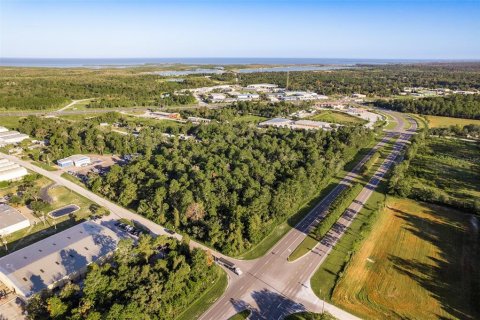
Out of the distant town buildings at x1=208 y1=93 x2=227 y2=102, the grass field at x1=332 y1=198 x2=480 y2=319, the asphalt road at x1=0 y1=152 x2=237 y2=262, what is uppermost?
the distant town buildings at x1=208 y1=93 x2=227 y2=102

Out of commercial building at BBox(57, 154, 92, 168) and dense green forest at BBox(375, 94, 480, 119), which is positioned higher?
dense green forest at BBox(375, 94, 480, 119)

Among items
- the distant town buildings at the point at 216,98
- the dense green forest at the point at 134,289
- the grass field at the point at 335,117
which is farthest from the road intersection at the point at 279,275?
the distant town buildings at the point at 216,98

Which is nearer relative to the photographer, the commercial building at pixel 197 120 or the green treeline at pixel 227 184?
the green treeline at pixel 227 184

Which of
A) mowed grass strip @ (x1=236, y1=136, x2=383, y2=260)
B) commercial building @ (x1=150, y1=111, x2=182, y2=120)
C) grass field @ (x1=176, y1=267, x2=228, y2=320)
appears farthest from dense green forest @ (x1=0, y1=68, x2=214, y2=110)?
grass field @ (x1=176, y1=267, x2=228, y2=320)

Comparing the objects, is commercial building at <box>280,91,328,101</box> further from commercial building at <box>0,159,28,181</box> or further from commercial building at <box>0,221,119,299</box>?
commercial building at <box>0,221,119,299</box>

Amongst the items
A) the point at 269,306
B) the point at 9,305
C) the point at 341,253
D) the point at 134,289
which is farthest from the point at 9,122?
the point at 341,253

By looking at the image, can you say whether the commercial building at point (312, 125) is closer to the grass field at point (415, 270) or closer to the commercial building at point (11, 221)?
the grass field at point (415, 270)

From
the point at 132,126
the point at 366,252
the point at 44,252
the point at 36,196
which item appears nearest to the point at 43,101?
the point at 132,126

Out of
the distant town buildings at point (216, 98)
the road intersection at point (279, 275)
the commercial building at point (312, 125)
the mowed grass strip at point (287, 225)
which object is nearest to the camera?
the road intersection at point (279, 275)
